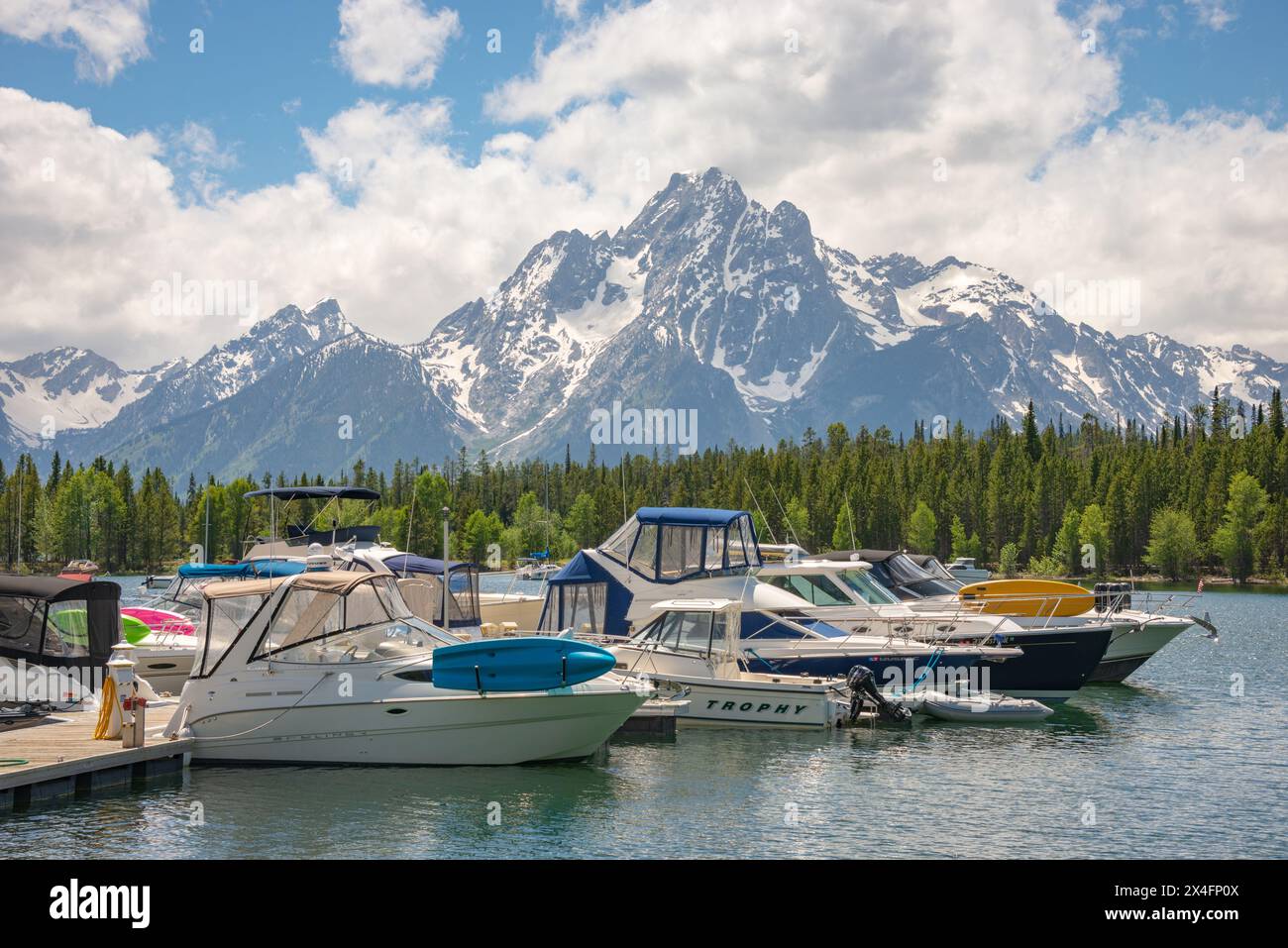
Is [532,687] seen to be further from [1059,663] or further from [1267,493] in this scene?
[1267,493]

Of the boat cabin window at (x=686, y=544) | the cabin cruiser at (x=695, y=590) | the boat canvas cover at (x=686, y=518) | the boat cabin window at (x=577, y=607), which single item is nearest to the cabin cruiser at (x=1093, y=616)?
the cabin cruiser at (x=695, y=590)

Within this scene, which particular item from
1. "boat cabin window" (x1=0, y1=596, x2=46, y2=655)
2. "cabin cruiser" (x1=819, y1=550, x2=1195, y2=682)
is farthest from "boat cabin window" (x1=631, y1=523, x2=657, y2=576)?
"boat cabin window" (x1=0, y1=596, x2=46, y2=655)

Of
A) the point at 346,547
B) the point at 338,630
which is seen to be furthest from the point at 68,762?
the point at 346,547

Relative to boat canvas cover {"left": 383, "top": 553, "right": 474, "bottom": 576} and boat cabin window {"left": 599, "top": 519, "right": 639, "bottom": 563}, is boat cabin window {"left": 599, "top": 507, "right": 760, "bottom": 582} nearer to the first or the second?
boat cabin window {"left": 599, "top": 519, "right": 639, "bottom": 563}

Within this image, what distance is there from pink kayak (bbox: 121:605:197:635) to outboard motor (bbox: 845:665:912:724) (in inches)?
869

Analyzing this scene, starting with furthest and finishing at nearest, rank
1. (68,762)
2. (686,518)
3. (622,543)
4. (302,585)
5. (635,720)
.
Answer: (622,543)
(686,518)
(635,720)
(302,585)
(68,762)

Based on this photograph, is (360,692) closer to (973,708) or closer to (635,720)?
(635,720)

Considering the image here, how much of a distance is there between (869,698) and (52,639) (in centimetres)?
2144

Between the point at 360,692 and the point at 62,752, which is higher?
the point at 360,692

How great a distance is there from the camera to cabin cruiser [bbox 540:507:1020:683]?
35.6m

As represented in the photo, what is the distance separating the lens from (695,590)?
37469mm

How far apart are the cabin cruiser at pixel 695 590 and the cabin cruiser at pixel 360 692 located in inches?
370

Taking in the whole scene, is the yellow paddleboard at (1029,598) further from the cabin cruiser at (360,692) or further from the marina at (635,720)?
the cabin cruiser at (360,692)

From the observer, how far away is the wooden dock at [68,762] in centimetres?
2181
